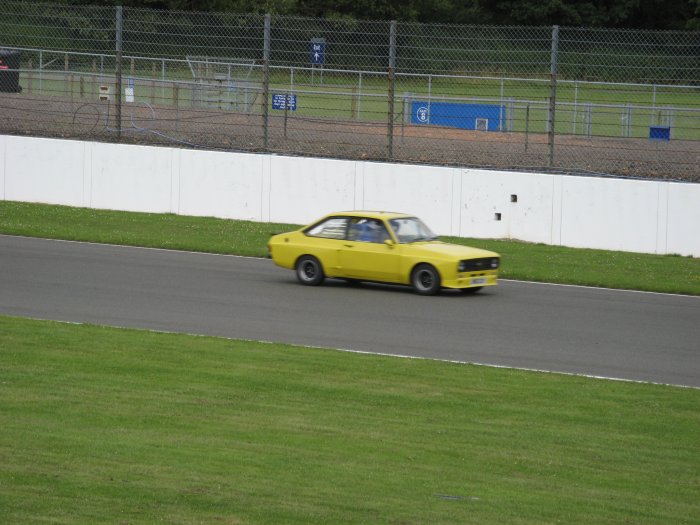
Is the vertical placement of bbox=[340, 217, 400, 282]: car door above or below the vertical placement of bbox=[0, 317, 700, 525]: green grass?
above

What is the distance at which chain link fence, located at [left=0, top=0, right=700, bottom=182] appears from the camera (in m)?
23.3

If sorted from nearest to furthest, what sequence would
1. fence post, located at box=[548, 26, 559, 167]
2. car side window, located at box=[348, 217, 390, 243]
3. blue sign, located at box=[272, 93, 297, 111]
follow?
car side window, located at box=[348, 217, 390, 243]
fence post, located at box=[548, 26, 559, 167]
blue sign, located at box=[272, 93, 297, 111]

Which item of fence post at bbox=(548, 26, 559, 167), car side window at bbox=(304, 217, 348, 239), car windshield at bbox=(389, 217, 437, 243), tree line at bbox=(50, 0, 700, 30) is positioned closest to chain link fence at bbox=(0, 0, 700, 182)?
fence post at bbox=(548, 26, 559, 167)

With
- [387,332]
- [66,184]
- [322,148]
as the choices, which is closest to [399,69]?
[322,148]

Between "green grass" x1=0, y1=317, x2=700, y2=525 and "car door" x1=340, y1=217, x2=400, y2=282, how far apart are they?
4735 mm

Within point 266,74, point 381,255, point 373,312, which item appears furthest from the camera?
point 266,74

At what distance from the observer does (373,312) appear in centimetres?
1574

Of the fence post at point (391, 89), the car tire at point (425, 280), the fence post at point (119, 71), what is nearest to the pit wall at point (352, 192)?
the fence post at point (391, 89)

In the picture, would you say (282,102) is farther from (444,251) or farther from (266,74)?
(444,251)

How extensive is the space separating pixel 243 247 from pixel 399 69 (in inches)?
228

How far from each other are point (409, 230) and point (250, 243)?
4.67 meters

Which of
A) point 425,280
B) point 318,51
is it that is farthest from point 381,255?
point 318,51

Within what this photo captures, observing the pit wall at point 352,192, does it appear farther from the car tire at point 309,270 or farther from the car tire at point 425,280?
the car tire at point 425,280

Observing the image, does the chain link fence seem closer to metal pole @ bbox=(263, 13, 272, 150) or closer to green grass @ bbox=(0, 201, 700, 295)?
metal pole @ bbox=(263, 13, 272, 150)
